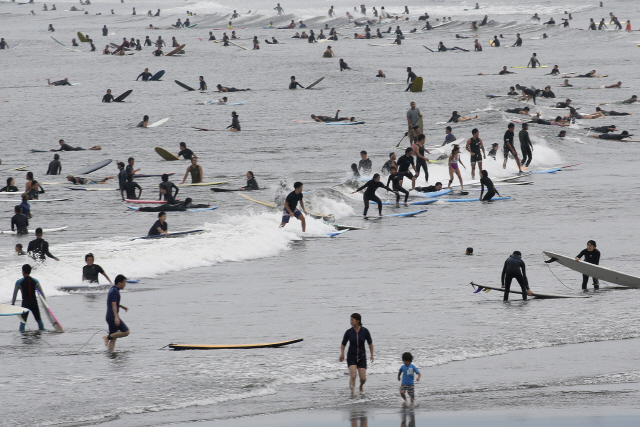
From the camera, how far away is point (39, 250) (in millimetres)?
16375

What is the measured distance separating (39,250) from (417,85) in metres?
36.3

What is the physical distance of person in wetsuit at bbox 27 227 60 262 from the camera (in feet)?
53.6

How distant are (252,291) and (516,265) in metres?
→ 5.04

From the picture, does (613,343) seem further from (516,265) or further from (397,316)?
(397,316)

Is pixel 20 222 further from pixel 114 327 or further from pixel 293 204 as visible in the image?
pixel 114 327

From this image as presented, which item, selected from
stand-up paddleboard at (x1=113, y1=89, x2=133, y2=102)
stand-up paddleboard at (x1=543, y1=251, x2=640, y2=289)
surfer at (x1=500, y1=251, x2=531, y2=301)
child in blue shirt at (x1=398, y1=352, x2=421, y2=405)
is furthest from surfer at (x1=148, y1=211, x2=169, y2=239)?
stand-up paddleboard at (x1=113, y1=89, x2=133, y2=102)

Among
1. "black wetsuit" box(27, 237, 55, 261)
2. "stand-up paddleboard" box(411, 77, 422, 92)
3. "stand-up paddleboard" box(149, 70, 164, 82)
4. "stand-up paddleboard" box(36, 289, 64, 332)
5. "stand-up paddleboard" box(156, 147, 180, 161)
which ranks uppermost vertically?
"stand-up paddleboard" box(149, 70, 164, 82)

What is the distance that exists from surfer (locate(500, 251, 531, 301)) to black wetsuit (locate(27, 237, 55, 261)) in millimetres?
9221

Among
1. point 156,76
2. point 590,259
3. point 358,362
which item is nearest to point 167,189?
point 590,259

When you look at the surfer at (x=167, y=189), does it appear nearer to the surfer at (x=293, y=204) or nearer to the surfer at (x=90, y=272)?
the surfer at (x=293, y=204)

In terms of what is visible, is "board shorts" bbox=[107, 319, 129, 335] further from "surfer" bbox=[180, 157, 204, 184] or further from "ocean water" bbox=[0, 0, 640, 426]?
"surfer" bbox=[180, 157, 204, 184]

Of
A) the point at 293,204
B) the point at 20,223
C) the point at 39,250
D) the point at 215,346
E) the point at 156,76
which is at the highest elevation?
the point at 156,76

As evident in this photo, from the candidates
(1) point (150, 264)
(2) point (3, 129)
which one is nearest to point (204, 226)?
(1) point (150, 264)

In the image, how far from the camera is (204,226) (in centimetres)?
2095
